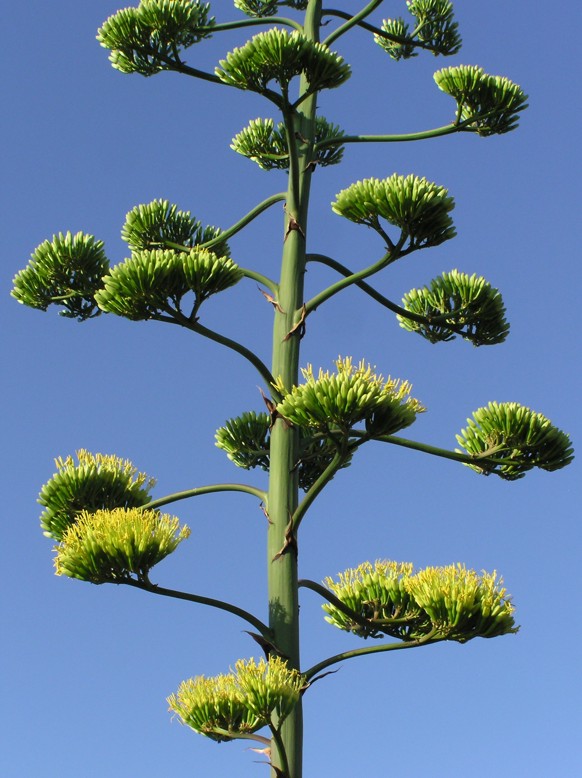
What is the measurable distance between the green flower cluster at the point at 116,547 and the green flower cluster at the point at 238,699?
78cm

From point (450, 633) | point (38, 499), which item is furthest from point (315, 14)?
point (450, 633)

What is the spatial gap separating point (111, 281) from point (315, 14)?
3.19 meters

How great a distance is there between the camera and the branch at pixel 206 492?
714 cm

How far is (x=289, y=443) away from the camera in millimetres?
7172

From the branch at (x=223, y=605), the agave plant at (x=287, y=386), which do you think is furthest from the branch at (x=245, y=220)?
the branch at (x=223, y=605)

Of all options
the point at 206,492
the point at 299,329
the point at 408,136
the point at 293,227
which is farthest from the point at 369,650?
the point at 408,136

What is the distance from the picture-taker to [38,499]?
762 centimetres

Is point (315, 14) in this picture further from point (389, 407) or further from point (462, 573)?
point (462, 573)

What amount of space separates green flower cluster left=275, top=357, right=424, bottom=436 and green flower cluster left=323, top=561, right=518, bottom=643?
3.50ft

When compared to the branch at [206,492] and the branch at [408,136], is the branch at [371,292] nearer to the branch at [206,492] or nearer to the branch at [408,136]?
the branch at [408,136]

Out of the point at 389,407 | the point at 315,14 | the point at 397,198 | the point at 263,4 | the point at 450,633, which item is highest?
the point at 263,4

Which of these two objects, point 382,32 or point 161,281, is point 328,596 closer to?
point 161,281

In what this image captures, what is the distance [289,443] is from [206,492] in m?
0.66

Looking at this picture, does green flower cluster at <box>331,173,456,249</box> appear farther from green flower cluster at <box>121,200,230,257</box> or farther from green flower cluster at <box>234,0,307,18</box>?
green flower cluster at <box>234,0,307,18</box>
